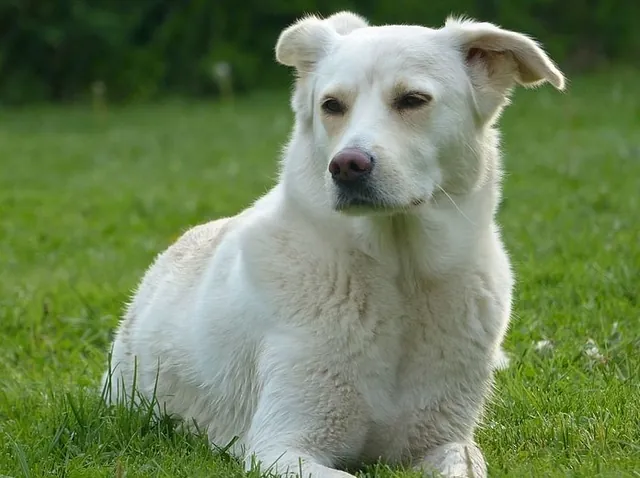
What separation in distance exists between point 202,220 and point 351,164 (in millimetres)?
6212

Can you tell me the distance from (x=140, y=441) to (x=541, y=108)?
14447 millimetres

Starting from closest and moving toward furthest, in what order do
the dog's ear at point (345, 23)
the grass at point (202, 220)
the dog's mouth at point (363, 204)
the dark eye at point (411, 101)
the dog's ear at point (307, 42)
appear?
the dog's mouth at point (363, 204), the dark eye at point (411, 101), the grass at point (202, 220), the dog's ear at point (307, 42), the dog's ear at point (345, 23)

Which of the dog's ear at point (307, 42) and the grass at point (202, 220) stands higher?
the dog's ear at point (307, 42)

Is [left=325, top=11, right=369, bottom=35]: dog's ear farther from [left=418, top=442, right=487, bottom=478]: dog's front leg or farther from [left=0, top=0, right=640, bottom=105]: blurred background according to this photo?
[left=0, top=0, right=640, bottom=105]: blurred background

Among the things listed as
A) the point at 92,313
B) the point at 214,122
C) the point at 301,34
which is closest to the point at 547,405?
the point at 301,34

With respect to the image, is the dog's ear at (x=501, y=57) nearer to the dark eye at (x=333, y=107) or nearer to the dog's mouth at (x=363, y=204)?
the dark eye at (x=333, y=107)

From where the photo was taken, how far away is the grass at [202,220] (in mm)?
3963

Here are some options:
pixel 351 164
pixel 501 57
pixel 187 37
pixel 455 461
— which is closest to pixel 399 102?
pixel 351 164

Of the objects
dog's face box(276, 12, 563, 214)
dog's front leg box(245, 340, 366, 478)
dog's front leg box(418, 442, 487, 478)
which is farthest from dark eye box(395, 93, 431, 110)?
dog's front leg box(418, 442, 487, 478)

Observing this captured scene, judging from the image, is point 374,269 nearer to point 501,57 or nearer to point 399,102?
point 399,102

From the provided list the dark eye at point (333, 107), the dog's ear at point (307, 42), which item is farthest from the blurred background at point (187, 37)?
the dark eye at point (333, 107)

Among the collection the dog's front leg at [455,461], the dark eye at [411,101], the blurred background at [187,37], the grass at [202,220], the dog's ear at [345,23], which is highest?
the dog's ear at [345,23]

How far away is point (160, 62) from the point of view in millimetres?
24203

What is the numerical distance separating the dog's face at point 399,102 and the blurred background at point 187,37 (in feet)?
62.8
